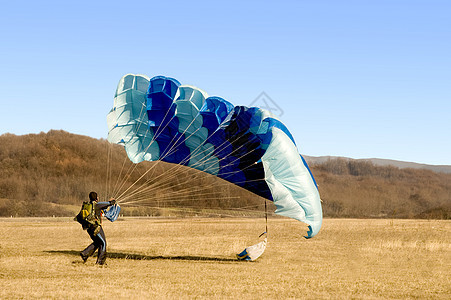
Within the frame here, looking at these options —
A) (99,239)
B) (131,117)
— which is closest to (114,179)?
(131,117)

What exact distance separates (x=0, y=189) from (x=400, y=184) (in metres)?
75.7

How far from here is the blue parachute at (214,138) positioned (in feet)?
45.9

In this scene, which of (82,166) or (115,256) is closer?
(115,256)

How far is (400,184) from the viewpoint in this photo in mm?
105062

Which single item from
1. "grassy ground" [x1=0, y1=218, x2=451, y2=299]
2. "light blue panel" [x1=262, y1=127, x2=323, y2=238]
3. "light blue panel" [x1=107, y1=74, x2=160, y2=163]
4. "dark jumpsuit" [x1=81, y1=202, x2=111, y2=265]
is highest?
"light blue panel" [x1=107, y1=74, x2=160, y2=163]

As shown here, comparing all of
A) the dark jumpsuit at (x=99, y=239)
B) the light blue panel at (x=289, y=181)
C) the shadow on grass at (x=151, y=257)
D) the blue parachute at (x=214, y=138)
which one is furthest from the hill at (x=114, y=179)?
the dark jumpsuit at (x=99, y=239)

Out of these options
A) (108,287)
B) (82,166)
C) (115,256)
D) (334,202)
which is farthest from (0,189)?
(108,287)

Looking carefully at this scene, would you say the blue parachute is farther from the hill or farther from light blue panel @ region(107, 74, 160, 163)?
the hill


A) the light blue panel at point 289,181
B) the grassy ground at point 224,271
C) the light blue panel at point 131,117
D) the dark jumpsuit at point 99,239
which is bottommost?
the grassy ground at point 224,271

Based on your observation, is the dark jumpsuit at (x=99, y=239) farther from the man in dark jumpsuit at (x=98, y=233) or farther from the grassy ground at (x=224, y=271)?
the grassy ground at (x=224, y=271)

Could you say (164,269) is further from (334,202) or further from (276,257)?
(334,202)

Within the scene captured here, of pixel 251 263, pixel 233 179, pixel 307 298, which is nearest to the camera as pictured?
pixel 307 298

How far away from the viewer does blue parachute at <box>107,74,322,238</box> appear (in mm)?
14000

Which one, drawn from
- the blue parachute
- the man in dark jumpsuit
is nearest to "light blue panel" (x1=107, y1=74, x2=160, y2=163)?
the blue parachute
